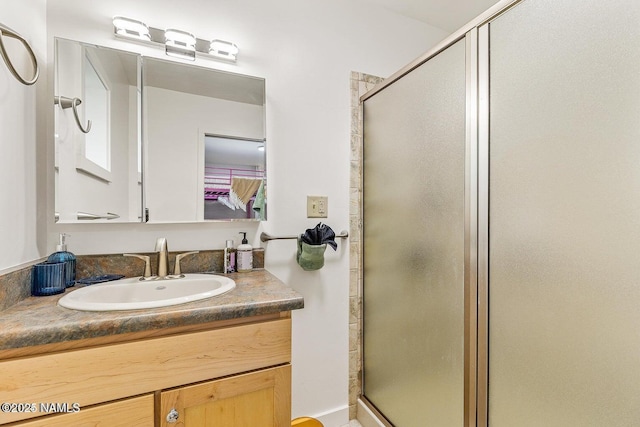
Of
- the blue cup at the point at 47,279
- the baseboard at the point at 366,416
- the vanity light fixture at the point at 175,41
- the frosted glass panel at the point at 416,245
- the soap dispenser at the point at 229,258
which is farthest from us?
the baseboard at the point at 366,416

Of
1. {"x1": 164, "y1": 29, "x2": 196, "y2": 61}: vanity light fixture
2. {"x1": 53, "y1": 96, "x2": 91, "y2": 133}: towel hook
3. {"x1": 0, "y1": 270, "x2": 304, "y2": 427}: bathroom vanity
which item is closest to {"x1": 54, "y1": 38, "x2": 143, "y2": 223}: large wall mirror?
{"x1": 53, "y1": 96, "x2": 91, "y2": 133}: towel hook

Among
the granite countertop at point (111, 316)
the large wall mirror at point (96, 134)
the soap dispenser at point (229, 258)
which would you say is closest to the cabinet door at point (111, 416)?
the granite countertop at point (111, 316)

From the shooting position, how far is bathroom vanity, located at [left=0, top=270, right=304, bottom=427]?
2.28 ft

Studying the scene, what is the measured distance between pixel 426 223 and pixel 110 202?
127cm

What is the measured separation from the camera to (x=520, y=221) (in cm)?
87

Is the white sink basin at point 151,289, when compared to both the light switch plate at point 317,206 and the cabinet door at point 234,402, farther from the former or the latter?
the light switch plate at point 317,206

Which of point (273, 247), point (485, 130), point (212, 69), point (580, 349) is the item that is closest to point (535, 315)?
point (580, 349)

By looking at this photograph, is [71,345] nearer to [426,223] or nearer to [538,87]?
[426,223]

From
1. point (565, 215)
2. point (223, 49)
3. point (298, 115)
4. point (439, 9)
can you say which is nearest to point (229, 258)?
point (298, 115)

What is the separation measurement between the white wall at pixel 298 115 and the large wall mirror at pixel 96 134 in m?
0.05

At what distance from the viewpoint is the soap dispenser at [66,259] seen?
1022mm

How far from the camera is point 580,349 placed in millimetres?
740

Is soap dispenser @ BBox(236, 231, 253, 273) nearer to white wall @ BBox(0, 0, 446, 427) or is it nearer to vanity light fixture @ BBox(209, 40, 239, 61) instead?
white wall @ BBox(0, 0, 446, 427)

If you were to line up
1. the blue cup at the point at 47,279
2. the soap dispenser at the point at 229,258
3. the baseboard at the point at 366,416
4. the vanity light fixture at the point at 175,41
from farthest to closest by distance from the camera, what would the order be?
1. the baseboard at the point at 366,416
2. the soap dispenser at the point at 229,258
3. the vanity light fixture at the point at 175,41
4. the blue cup at the point at 47,279
